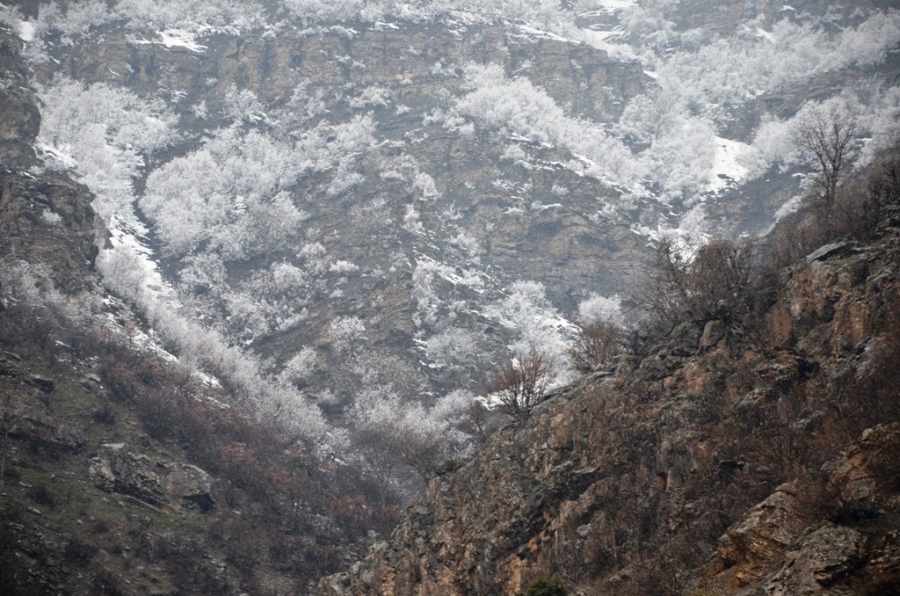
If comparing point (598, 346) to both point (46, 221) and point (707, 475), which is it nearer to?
point (707, 475)

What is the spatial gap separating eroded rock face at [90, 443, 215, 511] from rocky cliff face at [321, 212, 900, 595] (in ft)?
133

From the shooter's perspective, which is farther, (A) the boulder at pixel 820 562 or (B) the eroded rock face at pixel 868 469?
(B) the eroded rock face at pixel 868 469

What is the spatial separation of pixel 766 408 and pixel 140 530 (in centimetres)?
5931

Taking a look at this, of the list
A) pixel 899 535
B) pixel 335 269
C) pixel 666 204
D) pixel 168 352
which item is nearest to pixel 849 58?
pixel 666 204

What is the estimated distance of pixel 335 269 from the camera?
137 metres

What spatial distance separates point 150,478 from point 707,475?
213 ft

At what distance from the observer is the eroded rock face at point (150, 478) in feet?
230

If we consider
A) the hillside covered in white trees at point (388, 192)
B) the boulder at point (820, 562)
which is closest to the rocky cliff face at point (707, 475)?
the boulder at point (820, 562)

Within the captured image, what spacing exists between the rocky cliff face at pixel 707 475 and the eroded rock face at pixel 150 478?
4041 centimetres

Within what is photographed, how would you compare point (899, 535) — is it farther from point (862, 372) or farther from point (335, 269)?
point (335, 269)

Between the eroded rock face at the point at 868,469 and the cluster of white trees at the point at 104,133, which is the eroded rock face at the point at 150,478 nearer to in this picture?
the eroded rock face at the point at 868,469

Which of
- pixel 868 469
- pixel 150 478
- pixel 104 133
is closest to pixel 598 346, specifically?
pixel 868 469

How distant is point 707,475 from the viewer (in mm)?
23016

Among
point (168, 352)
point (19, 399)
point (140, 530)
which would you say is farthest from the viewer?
point (168, 352)
